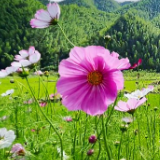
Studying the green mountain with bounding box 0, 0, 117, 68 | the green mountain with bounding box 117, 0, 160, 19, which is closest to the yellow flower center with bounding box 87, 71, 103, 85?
the green mountain with bounding box 0, 0, 117, 68

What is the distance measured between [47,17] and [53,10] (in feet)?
0.06

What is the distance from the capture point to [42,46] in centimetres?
4150

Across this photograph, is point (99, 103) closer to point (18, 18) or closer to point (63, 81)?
point (63, 81)

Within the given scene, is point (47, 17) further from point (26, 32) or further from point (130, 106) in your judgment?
point (26, 32)

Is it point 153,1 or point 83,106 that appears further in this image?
point 153,1

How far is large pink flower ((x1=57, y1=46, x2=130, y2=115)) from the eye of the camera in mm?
417

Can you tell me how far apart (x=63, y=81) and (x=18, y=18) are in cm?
4989

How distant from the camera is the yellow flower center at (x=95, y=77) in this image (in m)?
0.43

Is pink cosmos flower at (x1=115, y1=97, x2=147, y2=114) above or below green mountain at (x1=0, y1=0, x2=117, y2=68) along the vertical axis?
above

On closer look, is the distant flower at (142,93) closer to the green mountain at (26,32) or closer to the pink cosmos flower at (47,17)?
the pink cosmos flower at (47,17)

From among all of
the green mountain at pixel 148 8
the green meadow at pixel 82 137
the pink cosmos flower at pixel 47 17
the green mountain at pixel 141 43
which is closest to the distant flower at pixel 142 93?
the green meadow at pixel 82 137

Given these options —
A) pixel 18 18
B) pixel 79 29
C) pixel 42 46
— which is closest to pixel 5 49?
pixel 42 46

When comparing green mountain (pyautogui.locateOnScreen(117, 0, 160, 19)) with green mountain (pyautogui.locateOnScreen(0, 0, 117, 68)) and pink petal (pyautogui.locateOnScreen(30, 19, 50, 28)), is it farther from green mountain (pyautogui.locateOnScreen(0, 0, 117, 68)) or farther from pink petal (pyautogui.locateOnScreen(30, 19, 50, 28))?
pink petal (pyautogui.locateOnScreen(30, 19, 50, 28))

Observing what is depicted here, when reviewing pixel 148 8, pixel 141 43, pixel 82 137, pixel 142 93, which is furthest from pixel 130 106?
pixel 148 8
